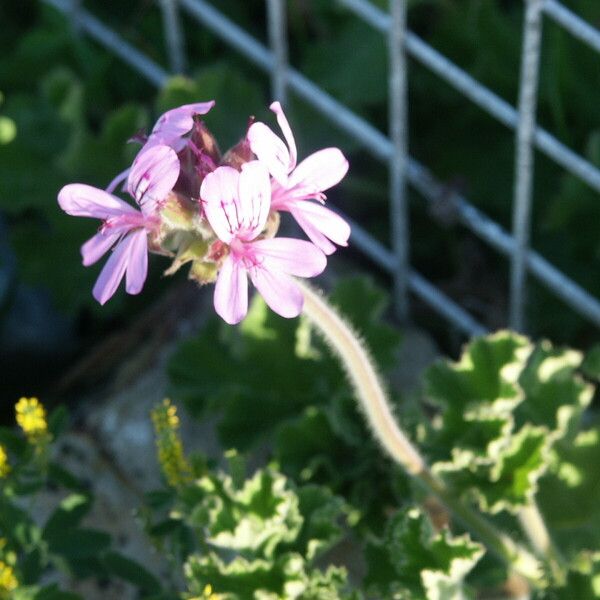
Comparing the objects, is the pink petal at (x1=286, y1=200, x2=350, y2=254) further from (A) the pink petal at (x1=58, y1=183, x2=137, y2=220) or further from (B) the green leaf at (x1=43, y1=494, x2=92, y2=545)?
(B) the green leaf at (x1=43, y1=494, x2=92, y2=545)

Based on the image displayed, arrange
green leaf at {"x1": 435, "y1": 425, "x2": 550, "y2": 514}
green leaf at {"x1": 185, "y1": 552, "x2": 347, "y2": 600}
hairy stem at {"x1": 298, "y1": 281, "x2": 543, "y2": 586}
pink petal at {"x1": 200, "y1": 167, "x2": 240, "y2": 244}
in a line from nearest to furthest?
pink petal at {"x1": 200, "y1": 167, "x2": 240, "y2": 244} < hairy stem at {"x1": 298, "y1": 281, "x2": 543, "y2": 586} < green leaf at {"x1": 185, "y1": 552, "x2": 347, "y2": 600} < green leaf at {"x1": 435, "y1": 425, "x2": 550, "y2": 514}

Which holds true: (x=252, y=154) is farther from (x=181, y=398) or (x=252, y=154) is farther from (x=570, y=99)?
(x=570, y=99)

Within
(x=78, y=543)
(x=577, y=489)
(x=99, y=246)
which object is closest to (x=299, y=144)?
(x=577, y=489)

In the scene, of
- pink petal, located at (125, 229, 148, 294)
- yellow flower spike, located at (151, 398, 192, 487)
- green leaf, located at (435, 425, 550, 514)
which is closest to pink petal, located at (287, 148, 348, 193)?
pink petal, located at (125, 229, 148, 294)

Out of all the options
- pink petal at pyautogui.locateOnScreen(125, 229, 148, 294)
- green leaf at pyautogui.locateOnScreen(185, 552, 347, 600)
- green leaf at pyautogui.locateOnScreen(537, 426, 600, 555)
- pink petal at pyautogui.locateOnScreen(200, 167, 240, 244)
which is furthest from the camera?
green leaf at pyautogui.locateOnScreen(537, 426, 600, 555)

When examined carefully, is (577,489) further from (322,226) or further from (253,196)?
(253,196)

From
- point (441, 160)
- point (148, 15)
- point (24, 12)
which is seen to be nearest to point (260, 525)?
point (441, 160)
